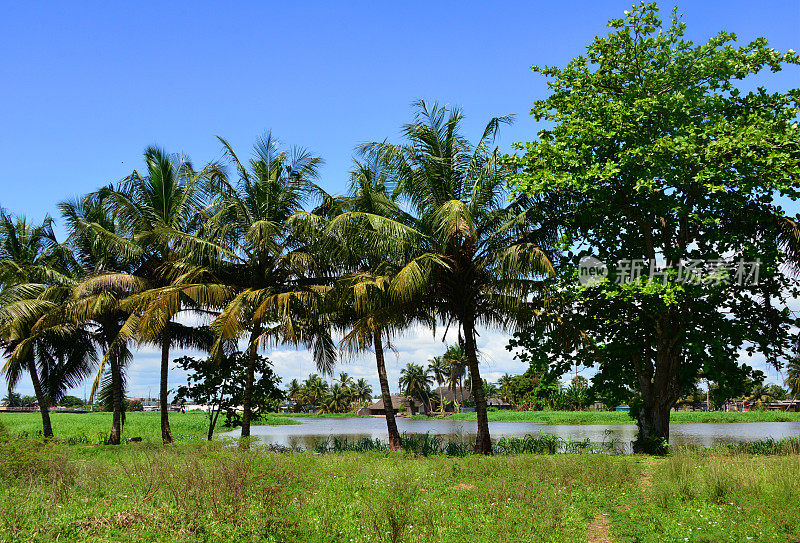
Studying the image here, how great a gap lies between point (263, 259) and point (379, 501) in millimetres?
13076

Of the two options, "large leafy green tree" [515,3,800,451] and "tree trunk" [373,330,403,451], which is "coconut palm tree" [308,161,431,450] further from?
"large leafy green tree" [515,3,800,451]

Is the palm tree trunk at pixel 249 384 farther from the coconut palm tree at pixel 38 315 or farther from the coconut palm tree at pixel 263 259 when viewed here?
the coconut palm tree at pixel 38 315

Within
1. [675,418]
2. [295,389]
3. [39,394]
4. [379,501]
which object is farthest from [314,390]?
[379,501]

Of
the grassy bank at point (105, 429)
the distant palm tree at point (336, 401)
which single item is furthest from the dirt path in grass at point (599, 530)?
the distant palm tree at point (336, 401)

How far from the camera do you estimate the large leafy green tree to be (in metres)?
14.4


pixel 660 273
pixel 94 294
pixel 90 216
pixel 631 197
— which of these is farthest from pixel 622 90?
pixel 90 216

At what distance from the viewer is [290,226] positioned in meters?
20.6

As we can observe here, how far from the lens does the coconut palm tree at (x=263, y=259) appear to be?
19.4 meters

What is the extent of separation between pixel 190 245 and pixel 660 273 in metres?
14.4

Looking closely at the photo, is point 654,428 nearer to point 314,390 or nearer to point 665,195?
point 665,195

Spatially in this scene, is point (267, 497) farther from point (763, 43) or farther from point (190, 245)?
point (763, 43)

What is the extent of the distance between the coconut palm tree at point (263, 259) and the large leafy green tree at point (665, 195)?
8.05 meters

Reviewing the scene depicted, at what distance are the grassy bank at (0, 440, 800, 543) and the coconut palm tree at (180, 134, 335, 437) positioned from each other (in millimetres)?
7540

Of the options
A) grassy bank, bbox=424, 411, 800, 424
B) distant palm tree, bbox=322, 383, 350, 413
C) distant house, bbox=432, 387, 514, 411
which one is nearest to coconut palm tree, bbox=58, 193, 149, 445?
grassy bank, bbox=424, 411, 800, 424
